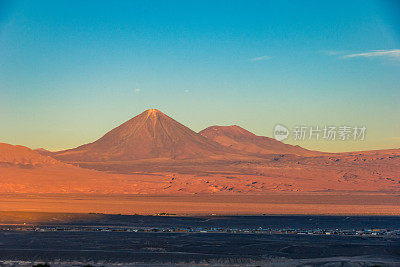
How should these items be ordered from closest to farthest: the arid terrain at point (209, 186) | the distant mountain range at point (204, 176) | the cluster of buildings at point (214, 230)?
the cluster of buildings at point (214, 230) → the arid terrain at point (209, 186) → the distant mountain range at point (204, 176)

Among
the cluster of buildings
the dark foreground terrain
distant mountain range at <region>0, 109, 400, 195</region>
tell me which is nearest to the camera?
the dark foreground terrain

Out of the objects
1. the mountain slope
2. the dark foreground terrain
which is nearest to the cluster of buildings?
the dark foreground terrain

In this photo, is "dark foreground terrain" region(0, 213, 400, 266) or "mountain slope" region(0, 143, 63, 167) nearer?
"dark foreground terrain" region(0, 213, 400, 266)

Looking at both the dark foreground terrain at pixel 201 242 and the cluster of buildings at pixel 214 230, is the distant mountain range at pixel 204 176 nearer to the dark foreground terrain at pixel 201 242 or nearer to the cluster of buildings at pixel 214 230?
the dark foreground terrain at pixel 201 242

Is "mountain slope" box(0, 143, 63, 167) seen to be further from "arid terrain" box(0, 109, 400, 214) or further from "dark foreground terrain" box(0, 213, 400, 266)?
"dark foreground terrain" box(0, 213, 400, 266)

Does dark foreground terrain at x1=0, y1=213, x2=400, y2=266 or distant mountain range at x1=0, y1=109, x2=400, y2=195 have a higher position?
distant mountain range at x1=0, y1=109, x2=400, y2=195

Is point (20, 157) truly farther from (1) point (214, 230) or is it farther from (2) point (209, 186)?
(1) point (214, 230)

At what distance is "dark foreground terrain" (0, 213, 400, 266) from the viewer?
31.4 metres

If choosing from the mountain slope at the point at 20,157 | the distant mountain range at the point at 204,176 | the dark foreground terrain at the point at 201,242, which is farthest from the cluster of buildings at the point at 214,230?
the mountain slope at the point at 20,157

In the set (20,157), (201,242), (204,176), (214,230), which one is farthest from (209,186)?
(201,242)

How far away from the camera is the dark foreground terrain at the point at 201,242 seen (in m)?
31.4

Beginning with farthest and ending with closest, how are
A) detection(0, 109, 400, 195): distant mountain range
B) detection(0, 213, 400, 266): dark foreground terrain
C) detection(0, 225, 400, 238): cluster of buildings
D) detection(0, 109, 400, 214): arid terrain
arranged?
detection(0, 109, 400, 195): distant mountain range → detection(0, 109, 400, 214): arid terrain → detection(0, 225, 400, 238): cluster of buildings → detection(0, 213, 400, 266): dark foreground terrain

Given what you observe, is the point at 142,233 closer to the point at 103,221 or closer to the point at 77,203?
the point at 103,221

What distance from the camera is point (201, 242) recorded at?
38094 mm
